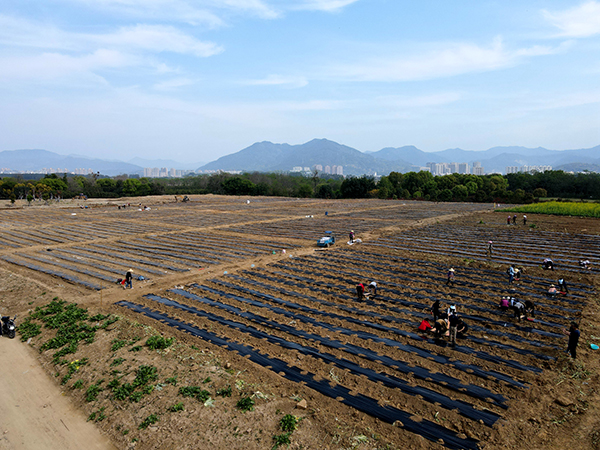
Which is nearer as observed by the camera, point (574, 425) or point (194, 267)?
point (574, 425)

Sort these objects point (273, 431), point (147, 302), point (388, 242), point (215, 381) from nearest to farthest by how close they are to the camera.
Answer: point (273, 431) < point (215, 381) < point (147, 302) < point (388, 242)

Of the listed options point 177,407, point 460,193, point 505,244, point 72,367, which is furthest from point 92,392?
point 460,193

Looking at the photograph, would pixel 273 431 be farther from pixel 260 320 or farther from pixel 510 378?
pixel 510 378

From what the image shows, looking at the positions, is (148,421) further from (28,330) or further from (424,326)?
(424,326)

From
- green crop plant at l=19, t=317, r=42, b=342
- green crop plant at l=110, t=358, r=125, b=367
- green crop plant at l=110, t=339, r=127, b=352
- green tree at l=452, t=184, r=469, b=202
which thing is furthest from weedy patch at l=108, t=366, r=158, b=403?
green tree at l=452, t=184, r=469, b=202

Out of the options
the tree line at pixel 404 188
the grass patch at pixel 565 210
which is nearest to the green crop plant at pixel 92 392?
the grass patch at pixel 565 210

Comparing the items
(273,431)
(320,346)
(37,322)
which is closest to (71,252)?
(37,322)
